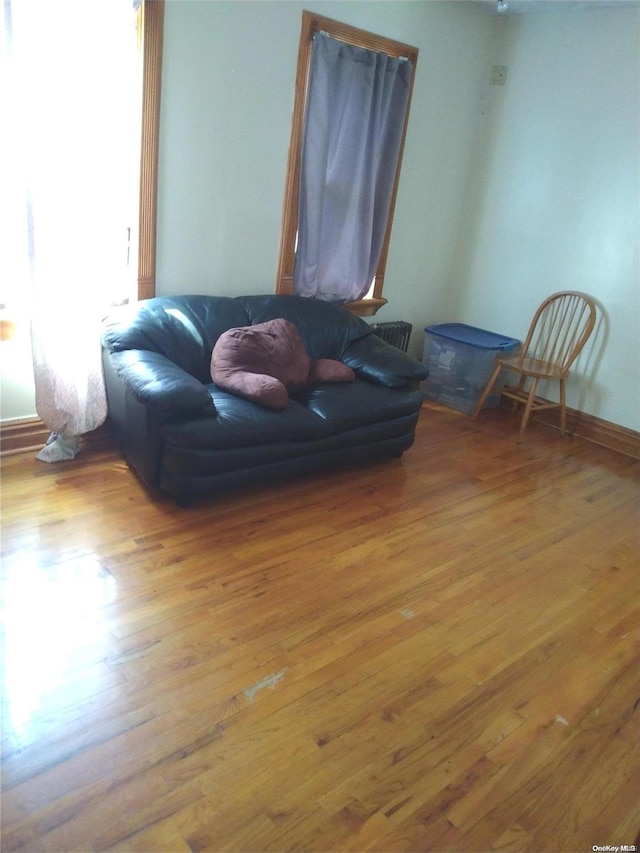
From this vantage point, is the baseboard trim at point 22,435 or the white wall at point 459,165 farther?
the white wall at point 459,165

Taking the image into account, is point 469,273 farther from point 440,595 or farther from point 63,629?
point 63,629

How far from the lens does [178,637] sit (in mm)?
2098

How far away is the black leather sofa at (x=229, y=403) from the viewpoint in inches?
108

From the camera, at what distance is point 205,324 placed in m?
3.33

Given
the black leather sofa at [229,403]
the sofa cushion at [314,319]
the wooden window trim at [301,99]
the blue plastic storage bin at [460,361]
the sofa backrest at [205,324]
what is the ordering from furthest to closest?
1. the blue plastic storage bin at [460,361]
2. the sofa cushion at [314,319]
3. the wooden window trim at [301,99]
4. the sofa backrest at [205,324]
5. the black leather sofa at [229,403]

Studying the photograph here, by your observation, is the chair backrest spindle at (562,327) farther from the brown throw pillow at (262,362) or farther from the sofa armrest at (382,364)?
the brown throw pillow at (262,362)

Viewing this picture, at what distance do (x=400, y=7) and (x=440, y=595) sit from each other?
3.58 m

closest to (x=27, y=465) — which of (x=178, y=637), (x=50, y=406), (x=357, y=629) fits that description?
(x=50, y=406)

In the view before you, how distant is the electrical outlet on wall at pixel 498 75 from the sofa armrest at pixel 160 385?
339 centimetres

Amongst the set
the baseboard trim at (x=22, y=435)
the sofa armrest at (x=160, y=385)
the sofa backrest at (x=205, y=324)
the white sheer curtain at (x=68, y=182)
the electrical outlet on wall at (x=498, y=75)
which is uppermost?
the electrical outlet on wall at (x=498, y=75)

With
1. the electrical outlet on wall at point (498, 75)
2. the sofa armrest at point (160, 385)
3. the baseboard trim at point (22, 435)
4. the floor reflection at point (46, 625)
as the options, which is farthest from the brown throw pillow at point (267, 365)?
the electrical outlet on wall at point (498, 75)

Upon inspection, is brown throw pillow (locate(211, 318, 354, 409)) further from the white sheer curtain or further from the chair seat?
the chair seat

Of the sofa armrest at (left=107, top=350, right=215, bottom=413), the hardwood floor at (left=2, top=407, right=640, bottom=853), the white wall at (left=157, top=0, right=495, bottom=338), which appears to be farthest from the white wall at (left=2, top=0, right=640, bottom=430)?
the hardwood floor at (left=2, top=407, right=640, bottom=853)

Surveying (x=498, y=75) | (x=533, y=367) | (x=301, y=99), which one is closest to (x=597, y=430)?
(x=533, y=367)
